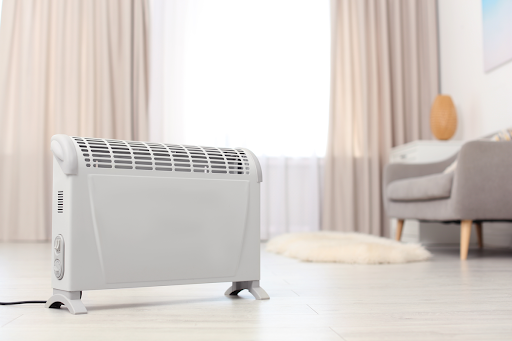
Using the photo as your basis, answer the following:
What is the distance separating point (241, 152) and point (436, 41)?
3.34m

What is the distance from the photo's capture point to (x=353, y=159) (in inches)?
156

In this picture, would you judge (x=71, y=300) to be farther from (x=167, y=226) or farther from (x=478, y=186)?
(x=478, y=186)

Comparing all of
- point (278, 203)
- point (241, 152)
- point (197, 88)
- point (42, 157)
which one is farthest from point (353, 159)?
point (241, 152)

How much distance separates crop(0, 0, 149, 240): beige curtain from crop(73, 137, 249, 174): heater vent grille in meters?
2.64

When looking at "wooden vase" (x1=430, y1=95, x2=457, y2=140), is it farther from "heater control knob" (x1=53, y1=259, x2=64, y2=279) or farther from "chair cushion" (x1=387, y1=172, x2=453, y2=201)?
"heater control knob" (x1=53, y1=259, x2=64, y2=279)

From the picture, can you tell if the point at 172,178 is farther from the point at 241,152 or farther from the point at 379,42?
the point at 379,42

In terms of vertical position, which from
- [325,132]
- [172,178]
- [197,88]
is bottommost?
[172,178]

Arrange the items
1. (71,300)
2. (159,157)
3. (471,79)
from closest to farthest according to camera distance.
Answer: (71,300)
(159,157)
(471,79)

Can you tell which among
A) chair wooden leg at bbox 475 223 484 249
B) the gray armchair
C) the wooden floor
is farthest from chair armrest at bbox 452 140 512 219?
chair wooden leg at bbox 475 223 484 249

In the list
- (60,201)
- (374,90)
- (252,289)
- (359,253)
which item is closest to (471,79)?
(374,90)

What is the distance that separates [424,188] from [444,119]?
1.10 meters

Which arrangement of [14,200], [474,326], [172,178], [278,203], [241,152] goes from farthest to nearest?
[278,203] → [14,200] → [241,152] → [172,178] → [474,326]

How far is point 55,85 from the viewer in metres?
3.68

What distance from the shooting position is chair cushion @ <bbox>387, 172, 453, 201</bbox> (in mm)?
2410
